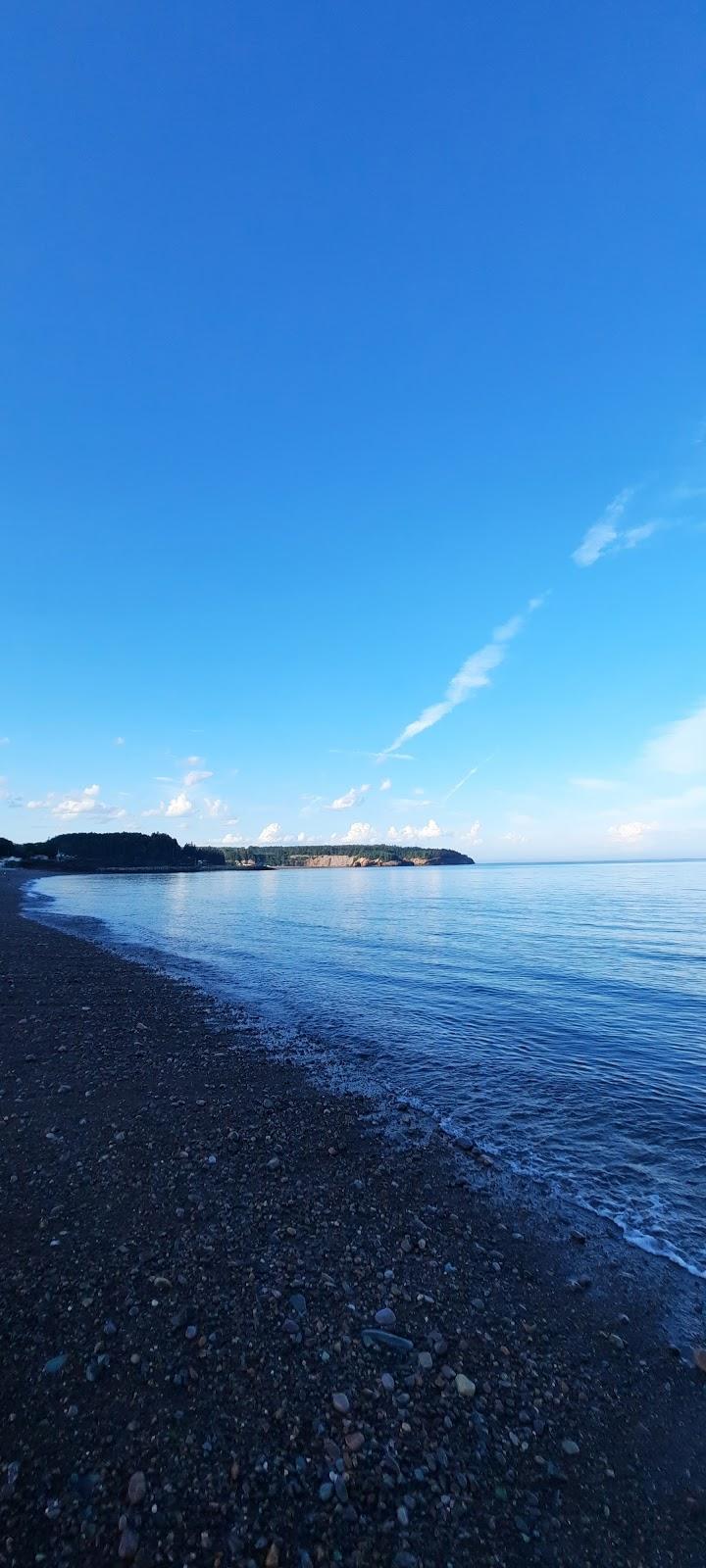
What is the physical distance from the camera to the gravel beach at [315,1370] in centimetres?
400

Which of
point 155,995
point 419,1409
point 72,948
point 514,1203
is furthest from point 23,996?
point 419,1409

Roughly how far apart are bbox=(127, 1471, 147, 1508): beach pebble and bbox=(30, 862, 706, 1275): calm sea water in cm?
680

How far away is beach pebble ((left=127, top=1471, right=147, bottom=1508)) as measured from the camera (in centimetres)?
401

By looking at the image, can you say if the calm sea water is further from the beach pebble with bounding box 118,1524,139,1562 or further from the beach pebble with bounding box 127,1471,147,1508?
the beach pebble with bounding box 118,1524,139,1562

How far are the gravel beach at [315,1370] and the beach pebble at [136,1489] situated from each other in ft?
0.07

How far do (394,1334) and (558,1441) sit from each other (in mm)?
1629

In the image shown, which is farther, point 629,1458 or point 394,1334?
point 394,1334

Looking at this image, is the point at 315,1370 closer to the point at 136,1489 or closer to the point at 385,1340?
the point at 385,1340

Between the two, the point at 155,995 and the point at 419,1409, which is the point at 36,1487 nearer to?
the point at 419,1409

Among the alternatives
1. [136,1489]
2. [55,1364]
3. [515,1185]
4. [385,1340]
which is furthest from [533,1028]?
[136,1489]

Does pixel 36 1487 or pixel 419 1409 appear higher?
pixel 36 1487

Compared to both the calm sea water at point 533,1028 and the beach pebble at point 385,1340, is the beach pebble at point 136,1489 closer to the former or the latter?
the beach pebble at point 385,1340

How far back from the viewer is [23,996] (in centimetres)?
1942

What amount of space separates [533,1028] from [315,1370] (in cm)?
1406
